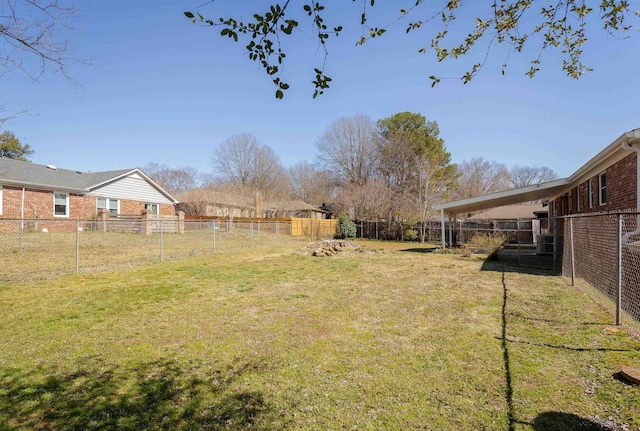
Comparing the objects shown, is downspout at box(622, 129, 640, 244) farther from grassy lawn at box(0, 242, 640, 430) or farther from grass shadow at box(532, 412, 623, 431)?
grass shadow at box(532, 412, 623, 431)

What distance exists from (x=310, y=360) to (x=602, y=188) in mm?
11841

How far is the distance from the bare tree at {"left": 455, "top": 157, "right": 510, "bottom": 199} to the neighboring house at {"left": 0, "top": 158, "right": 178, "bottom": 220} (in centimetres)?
4079

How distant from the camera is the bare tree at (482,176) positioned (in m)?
47.9

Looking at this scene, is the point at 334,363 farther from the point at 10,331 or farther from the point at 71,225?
the point at 71,225

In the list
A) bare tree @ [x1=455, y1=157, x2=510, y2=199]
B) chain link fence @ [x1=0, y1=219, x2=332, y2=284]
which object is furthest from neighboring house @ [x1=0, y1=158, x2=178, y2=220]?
bare tree @ [x1=455, y1=157, x2=510, y2=199]

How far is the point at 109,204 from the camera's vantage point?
2242 centimetres

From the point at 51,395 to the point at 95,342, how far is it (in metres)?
1.50

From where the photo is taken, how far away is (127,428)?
2.65 m

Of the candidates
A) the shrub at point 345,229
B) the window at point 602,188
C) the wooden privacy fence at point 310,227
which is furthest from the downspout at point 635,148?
the shrub at point 345,229

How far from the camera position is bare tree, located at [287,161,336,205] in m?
48.1

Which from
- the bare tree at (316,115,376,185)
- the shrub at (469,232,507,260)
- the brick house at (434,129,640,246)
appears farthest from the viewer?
the bare tree at (316,115,376,185)

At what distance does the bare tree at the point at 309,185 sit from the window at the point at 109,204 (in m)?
28.6

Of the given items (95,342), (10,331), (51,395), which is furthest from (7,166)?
(51,395)

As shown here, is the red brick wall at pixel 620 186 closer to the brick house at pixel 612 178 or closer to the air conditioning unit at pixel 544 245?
the brick house at pixel 612 178
